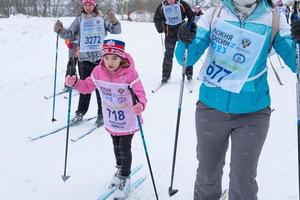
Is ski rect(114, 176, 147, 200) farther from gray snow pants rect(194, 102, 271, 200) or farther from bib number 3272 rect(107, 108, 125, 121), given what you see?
gray snow pants rect(194, 102, 271, 200)

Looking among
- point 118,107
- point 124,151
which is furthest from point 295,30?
point 124,151

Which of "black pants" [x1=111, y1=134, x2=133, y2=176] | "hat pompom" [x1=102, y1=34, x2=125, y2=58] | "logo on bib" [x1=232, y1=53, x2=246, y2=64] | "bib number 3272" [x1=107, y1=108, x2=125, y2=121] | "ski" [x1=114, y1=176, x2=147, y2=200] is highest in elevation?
"logo on bib" [x1=232, y1=53, x2=246, y2=64]

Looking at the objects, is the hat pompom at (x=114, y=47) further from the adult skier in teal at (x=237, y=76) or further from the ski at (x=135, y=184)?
the ski at (x=135, y=184)

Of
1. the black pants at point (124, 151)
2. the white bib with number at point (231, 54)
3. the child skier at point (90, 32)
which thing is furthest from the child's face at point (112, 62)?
the child skier at point (90, 32)

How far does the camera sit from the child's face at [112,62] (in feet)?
12.7

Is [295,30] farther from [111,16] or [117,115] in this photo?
[111,16]

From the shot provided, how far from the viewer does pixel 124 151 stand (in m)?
4.02

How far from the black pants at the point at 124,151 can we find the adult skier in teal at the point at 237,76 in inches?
43.1

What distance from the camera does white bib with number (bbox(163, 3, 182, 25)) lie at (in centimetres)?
868

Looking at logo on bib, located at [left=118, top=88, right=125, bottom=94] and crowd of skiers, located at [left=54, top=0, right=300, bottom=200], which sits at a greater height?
crowd of skiers, located at [left=54, top=0, right=300, bottom=200]

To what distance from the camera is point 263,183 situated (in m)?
4.36

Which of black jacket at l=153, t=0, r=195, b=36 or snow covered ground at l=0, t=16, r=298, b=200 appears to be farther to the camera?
black jacket at l=153, t=0, r=195, b=36

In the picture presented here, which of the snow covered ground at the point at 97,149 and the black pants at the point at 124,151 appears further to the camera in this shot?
the snow covered ground at the point at 97,149

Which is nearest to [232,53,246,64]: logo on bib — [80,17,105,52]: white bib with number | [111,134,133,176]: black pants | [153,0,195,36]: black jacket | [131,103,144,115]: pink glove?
[131,103,144,115]: pink glove
